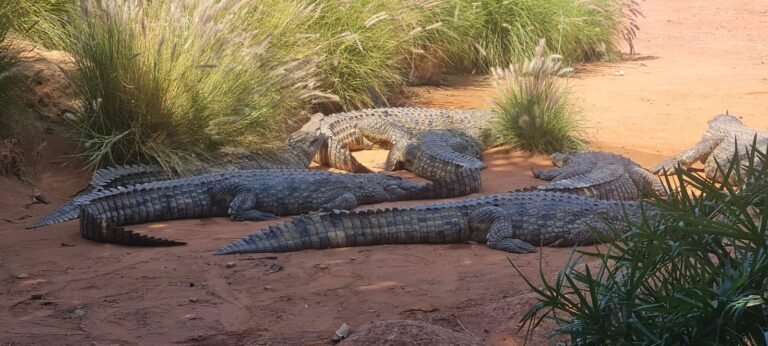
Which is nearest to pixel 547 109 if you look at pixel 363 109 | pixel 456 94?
pixel 363 109

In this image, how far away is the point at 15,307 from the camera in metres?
4.60

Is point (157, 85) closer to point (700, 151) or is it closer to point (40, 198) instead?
point (40, 198)

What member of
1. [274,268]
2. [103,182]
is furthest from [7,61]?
[274,268]

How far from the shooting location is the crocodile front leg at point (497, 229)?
5941 millimetres

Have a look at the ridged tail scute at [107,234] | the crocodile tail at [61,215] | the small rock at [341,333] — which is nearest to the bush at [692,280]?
the small rock at [341,333]

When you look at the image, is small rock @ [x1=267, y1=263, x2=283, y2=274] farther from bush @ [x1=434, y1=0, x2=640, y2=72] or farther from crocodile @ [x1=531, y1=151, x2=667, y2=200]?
bush @ [x1=434, y1=0, x2=640, y2=72]

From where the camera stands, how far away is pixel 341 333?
Result: 4.14 metres

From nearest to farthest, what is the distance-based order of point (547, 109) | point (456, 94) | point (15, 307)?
point (15, 307) → point (547, 109) → point (456, 94)

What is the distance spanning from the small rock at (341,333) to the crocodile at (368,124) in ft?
15.5

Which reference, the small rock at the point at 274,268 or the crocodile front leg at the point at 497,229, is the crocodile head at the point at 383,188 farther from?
the small rock at the point at 274,268

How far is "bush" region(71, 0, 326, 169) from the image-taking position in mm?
7859

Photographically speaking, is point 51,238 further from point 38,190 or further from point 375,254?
point 375,254

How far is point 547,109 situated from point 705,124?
2134 millimetres

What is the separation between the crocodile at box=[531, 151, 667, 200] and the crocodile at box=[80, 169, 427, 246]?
1227 mm
